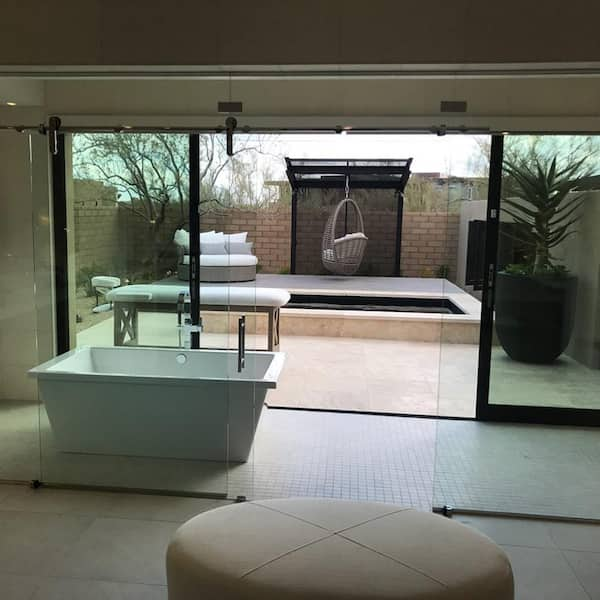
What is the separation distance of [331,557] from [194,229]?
2.97 meters

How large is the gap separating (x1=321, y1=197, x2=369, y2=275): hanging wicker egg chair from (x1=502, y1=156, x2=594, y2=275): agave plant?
5418 mm

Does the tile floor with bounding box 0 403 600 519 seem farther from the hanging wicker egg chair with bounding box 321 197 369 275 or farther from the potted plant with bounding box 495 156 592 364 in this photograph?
the hanging wicker egg chair with bounding box 321 197 369 275

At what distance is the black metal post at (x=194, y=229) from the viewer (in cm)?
436

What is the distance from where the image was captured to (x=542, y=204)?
3836mm

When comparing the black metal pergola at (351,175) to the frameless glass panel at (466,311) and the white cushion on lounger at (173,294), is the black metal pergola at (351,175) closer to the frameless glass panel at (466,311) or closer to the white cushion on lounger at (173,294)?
the white cushion on lounger at (173,294)

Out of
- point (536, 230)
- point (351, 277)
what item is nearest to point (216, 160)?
point (536, 230)

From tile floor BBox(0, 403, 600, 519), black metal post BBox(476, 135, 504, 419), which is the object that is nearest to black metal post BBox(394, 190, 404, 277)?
black metal post BBox(476, 135, 504, 419)

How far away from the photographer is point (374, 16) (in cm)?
290

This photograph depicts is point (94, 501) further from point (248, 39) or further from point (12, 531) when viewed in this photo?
point (248, 39)

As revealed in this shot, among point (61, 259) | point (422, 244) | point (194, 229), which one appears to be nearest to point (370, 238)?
point (422, 244)

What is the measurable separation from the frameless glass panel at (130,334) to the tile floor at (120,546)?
1.15 feet

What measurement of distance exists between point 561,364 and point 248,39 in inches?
103

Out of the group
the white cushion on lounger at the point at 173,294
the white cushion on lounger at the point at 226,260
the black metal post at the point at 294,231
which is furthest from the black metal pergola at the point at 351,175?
the white cushion on lounger at the point at 173,294

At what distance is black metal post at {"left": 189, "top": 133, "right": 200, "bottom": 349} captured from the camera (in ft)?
14.3
